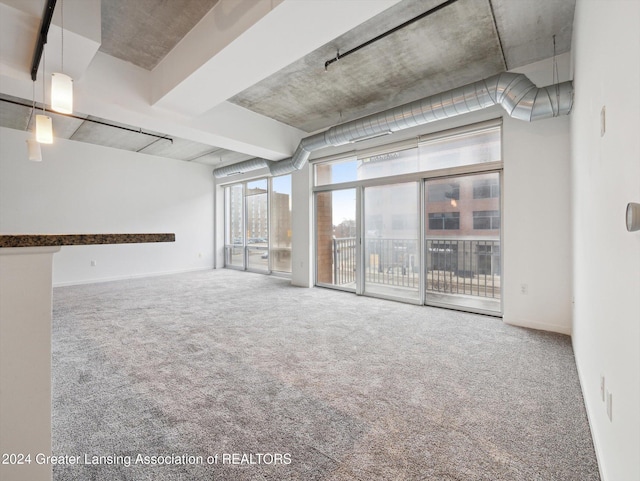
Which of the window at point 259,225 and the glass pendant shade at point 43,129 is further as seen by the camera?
the window at point 259,225

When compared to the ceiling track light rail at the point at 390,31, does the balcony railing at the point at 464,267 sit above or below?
below

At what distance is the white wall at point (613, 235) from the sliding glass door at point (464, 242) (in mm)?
2160

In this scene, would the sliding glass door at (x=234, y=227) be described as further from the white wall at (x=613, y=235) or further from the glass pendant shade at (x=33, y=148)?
the white wall at (x=613, y=235)

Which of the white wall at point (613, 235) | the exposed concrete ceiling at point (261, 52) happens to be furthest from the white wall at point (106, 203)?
the white wall at point (613, 235)

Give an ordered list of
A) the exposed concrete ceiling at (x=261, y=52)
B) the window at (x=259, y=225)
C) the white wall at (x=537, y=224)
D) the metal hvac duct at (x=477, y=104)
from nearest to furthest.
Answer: the exposed concrete ceiling at (x=261, y=52) < the metal hvac duct at (x=477, y=104) < the white wall at (x=537, y=224) < the window at (x=259, y=225)

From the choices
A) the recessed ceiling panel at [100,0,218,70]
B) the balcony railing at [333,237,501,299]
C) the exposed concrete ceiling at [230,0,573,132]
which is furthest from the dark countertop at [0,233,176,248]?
the balcony railing at [333,237,501,299]

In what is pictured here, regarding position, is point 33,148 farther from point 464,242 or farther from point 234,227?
point 234,227

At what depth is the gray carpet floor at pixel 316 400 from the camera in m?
1.48

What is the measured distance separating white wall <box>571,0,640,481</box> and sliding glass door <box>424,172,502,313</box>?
2.16m

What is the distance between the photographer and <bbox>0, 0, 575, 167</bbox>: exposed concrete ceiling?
241 cm

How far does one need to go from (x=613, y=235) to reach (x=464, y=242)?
3172mm

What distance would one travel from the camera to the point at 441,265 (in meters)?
4.60

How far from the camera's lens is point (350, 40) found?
9.77 ft

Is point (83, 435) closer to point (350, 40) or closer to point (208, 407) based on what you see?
point (208, 407)
